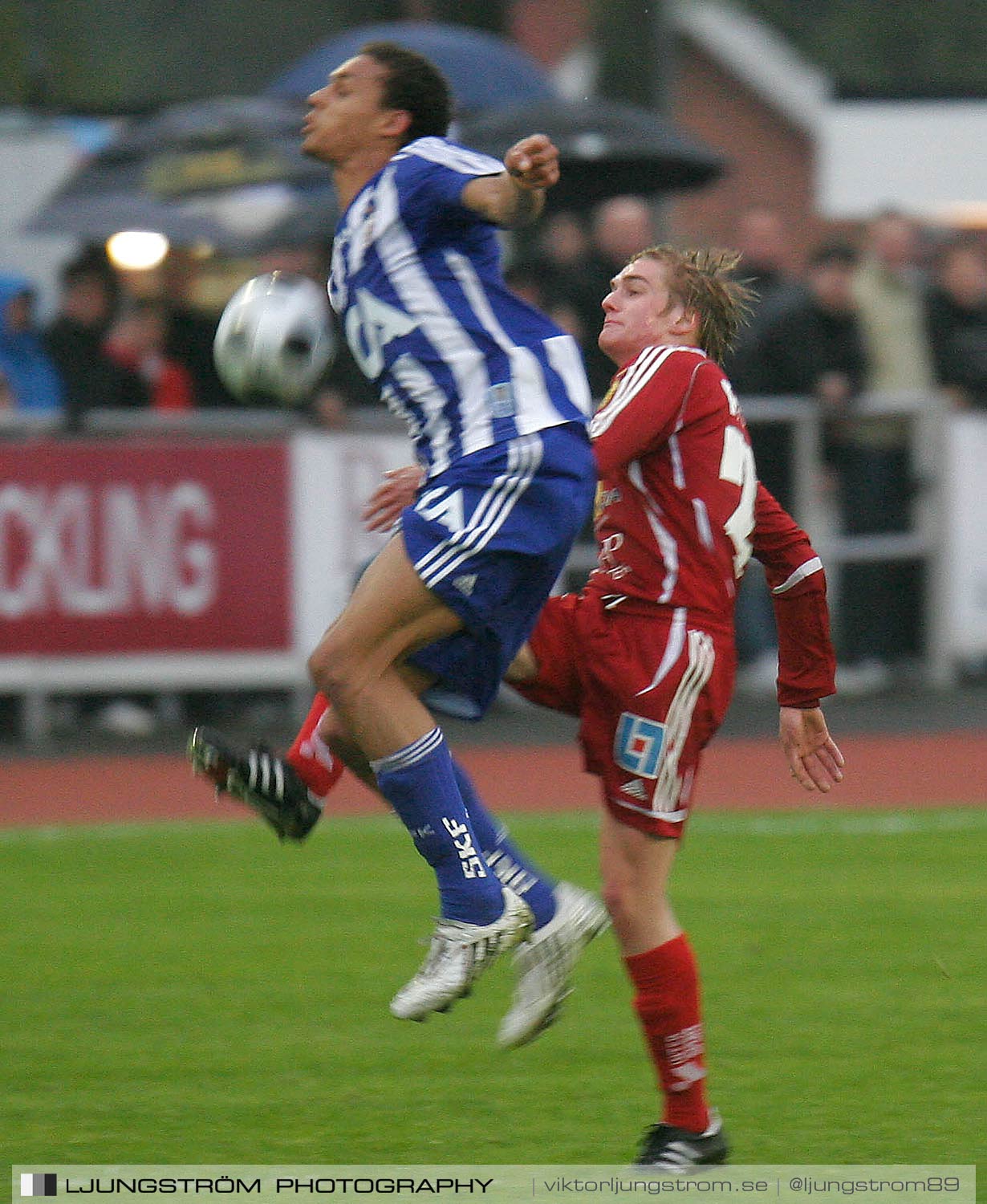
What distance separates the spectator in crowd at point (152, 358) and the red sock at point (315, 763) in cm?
705

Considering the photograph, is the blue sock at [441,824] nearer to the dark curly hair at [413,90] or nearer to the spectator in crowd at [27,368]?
the dark curly hair at [413,90]

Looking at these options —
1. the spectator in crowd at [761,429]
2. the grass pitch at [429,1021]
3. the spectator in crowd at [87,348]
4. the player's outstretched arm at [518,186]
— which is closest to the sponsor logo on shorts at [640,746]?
the grass pitch at [429,1021]

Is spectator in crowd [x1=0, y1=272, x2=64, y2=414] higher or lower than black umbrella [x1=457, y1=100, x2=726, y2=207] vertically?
lower

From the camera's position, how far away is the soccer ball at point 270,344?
521cm

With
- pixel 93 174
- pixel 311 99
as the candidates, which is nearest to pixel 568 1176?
pixel 311 99

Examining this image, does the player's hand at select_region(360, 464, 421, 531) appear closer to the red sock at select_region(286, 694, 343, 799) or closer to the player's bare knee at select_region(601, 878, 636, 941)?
the red sock at select_region(286, 694, 343, 799)

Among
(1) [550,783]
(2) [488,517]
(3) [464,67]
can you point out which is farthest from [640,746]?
(3) [464,67]

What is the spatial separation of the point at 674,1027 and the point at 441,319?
1.50 metres

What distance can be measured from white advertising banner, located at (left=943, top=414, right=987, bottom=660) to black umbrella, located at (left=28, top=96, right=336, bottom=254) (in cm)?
376

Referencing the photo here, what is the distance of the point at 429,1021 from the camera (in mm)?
6230

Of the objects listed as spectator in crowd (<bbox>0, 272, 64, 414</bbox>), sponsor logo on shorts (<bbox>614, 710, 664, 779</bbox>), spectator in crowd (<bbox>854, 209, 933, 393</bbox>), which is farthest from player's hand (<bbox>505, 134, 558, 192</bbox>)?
spectator in crowd (<bbox>854, 209, 933, 393</bbox>)

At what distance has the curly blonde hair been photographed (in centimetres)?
486

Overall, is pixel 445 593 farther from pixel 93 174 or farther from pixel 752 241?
pixel 93 174

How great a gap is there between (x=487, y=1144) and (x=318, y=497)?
708 cm
